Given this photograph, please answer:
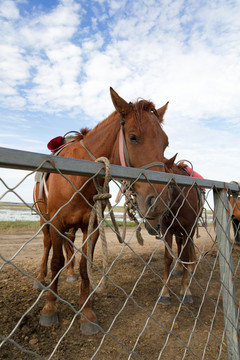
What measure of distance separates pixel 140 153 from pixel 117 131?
1.70 feet

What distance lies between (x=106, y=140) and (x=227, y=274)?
5.55 feet

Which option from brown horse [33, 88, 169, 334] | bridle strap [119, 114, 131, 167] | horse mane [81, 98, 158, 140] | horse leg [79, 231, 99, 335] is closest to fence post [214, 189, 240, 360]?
brown horse [33, 88, 169, 334]

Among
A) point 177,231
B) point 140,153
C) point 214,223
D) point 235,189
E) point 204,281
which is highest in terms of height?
point 140,153

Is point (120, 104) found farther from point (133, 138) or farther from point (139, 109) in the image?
point (133, 138)

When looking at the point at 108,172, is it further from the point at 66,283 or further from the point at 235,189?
the point at 66,283

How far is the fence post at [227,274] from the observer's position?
1.61 meters

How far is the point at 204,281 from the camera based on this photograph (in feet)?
13.4

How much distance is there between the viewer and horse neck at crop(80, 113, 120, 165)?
8.17 feet

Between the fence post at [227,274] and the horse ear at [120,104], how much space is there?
126cm

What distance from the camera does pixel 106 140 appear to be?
2514 mm

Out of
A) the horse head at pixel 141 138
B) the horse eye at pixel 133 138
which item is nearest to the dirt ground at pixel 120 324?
the horse head at pixel 141 138

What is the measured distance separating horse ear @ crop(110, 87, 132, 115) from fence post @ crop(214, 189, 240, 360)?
1263mm

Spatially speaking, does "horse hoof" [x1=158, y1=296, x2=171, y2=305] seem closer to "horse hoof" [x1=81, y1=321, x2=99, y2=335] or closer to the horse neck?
"horse hoof" [x1=81, y1=321, x2=99, y2=335]

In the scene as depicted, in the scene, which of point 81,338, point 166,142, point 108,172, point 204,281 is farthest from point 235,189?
point 204,281
